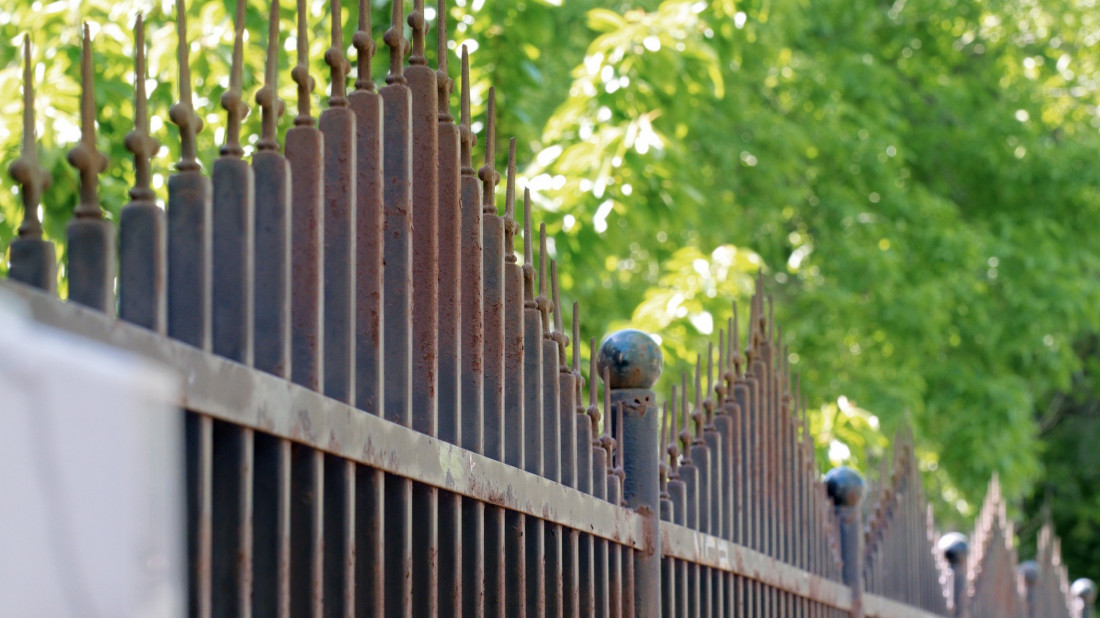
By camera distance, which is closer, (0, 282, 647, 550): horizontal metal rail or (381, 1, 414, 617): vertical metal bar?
(0, 282, 647, 550): horizontal metal rail

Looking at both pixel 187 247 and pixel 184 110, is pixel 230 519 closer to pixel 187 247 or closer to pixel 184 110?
pixel 187 247

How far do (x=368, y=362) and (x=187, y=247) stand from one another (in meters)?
0.39

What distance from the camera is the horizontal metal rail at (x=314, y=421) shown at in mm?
1190

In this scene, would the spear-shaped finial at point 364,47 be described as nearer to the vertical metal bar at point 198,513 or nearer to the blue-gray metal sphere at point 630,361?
the vertical metal bar at point 198,513

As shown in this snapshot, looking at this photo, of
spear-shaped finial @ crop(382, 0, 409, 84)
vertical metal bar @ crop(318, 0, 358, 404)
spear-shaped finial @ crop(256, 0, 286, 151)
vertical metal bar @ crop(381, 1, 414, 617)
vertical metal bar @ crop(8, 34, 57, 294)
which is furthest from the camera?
spear-shaped finial @ crop(382, 0, 409, 84)

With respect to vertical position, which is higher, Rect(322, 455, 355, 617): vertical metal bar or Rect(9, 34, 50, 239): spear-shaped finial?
Rect(9, 34, 50, 239): spear-shaped finial

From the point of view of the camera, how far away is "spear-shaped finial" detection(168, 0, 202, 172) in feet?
4.53

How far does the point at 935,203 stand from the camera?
1248cm

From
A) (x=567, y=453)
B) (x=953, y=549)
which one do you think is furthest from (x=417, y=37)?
(x=953, y=549)

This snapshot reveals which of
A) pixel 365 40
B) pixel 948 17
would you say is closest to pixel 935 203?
pixel 948 17

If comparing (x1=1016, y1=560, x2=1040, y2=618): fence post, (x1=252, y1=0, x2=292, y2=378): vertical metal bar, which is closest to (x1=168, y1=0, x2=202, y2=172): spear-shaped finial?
(x1=252, y1=0, x2=292, y2=378): vertical metal bar

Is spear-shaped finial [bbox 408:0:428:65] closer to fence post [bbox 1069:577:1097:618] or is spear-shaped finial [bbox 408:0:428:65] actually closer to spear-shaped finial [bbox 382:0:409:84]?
spear-shaped finial [bbox 382:0:409:84]

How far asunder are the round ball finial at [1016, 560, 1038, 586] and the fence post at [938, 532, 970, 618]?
2.16 m

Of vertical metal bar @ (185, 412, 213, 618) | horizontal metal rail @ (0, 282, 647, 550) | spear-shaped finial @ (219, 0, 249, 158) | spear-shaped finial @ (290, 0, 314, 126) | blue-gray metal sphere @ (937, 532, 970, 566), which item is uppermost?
blue-gray metal sphere @ (937, 532, 970, 566)
